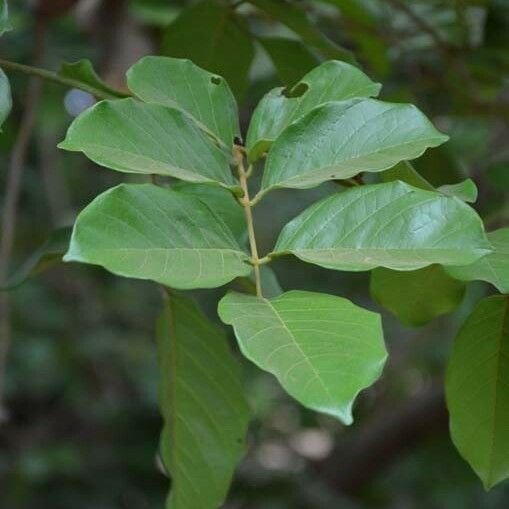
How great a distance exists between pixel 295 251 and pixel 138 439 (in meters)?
1.63

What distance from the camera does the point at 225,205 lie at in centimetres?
71

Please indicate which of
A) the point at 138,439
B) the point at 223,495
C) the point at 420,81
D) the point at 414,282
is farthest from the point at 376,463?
the point at 414,282

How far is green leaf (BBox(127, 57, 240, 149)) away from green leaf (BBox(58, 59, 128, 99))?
0.08 meters

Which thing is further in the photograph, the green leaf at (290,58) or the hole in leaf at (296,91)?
the green leaf at (290,58)

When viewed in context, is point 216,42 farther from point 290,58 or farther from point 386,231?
point 386,231

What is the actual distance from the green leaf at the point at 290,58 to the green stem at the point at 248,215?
0.90 feet

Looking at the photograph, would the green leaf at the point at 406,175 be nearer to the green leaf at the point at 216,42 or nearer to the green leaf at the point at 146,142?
the green leaf at the point at 146,142

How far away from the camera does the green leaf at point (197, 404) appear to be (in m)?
0.86

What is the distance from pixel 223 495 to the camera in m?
0.86

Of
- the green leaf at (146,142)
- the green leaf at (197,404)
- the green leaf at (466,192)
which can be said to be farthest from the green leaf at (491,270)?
the green leaf at (197,404)

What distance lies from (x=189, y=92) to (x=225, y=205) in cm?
8

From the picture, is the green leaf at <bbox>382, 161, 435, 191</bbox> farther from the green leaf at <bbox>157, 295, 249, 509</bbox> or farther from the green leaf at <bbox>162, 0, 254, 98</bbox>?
the green leaf at <bbox>162, 0, 254, 98</bbox>

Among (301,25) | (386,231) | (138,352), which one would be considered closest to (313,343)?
(386,231)

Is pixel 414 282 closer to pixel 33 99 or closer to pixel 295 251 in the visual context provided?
pixel 295 251
